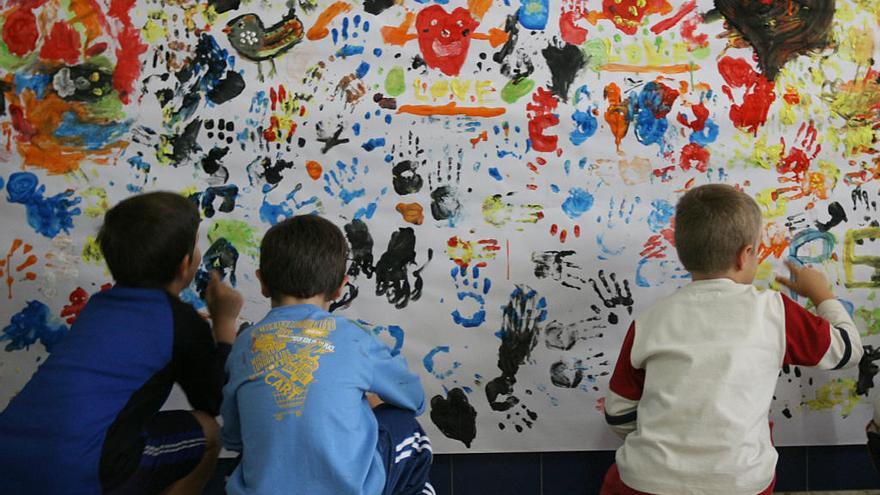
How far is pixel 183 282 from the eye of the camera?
169 cm

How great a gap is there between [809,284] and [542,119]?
774mm

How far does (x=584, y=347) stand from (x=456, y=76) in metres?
0.79

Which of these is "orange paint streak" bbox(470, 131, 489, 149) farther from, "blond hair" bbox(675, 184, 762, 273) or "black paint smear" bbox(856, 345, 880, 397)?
"black paint smear" bbox(856, 345, 880, 397)

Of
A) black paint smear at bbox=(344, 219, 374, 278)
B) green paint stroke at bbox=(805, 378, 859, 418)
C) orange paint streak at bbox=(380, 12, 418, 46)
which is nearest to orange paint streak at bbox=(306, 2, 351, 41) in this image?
orange paint streak at bbox=(380, 12, 418, 46)

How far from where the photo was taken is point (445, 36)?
199cm

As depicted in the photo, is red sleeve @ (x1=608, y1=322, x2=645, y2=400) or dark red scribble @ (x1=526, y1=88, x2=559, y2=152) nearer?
red sleeve @ (x1=608, y1=322, x2=645, y2=400)

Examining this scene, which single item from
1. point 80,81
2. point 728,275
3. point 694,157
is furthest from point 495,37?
point 80,81

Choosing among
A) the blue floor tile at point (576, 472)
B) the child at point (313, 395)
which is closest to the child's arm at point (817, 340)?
the blue floor tile at point (576, 472)

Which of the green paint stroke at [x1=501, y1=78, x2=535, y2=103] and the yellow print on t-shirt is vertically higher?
the green paint stroke at [x1=501, y1=78, x2=535, y2=103]

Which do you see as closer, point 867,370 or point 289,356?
point 289,356

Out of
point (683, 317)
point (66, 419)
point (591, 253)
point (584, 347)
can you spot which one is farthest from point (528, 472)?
point (66, 419)

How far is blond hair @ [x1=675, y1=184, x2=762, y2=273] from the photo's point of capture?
1.60 meters

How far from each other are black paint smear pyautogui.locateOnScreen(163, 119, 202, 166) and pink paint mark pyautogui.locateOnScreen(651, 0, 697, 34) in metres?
1.21

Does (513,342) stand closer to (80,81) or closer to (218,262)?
(218,262)
